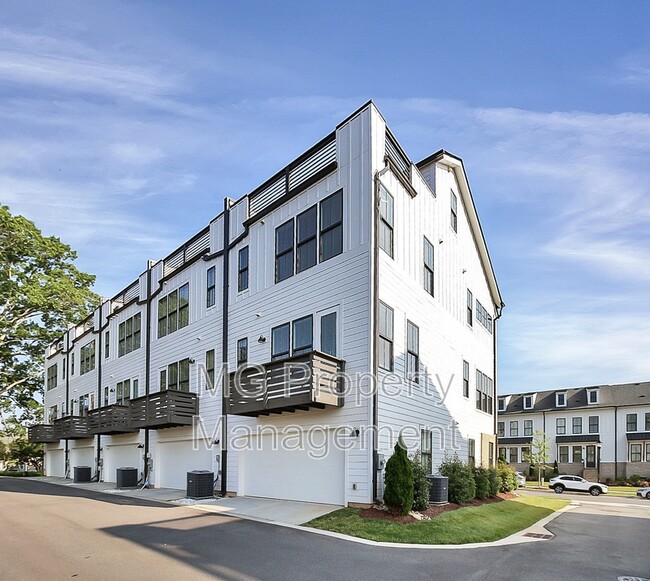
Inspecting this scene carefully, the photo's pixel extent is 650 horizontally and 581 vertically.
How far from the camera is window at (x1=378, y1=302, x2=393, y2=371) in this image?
48.4ft

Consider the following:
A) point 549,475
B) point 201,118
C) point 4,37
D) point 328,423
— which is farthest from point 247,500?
point 549,475

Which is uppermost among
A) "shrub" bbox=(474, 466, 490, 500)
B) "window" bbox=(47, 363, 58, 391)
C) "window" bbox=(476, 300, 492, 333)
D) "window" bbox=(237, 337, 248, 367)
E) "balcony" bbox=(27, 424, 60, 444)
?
"window" bbox=(476, 300, 492, 333)

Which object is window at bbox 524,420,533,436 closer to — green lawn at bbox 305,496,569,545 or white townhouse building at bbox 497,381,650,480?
white townhouse building at bbox 497,381,650,480

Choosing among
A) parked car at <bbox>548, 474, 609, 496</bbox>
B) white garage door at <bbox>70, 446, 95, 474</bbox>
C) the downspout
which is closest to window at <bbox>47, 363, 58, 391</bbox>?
white garage door at <bbox>70, 446, 95, 474</bbox>

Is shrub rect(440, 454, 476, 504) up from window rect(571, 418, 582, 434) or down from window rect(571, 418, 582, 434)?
up

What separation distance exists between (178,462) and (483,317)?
48.3 feet

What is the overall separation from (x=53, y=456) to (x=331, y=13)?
119 feet

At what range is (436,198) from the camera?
803 inches

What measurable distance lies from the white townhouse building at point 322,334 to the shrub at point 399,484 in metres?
0.88

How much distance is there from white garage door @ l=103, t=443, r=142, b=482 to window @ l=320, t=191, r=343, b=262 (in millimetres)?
14357

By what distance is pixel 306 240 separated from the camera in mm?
16688

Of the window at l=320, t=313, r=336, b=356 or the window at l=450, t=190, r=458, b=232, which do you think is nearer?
the window at l=320, t=313, r=336, b=356

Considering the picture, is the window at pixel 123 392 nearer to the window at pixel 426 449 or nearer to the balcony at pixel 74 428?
the balcony at pixel 74 428

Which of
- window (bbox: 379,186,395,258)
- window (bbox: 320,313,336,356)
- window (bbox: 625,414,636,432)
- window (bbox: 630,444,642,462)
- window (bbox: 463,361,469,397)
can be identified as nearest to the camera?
window (bbox: 379,186,395,258)
